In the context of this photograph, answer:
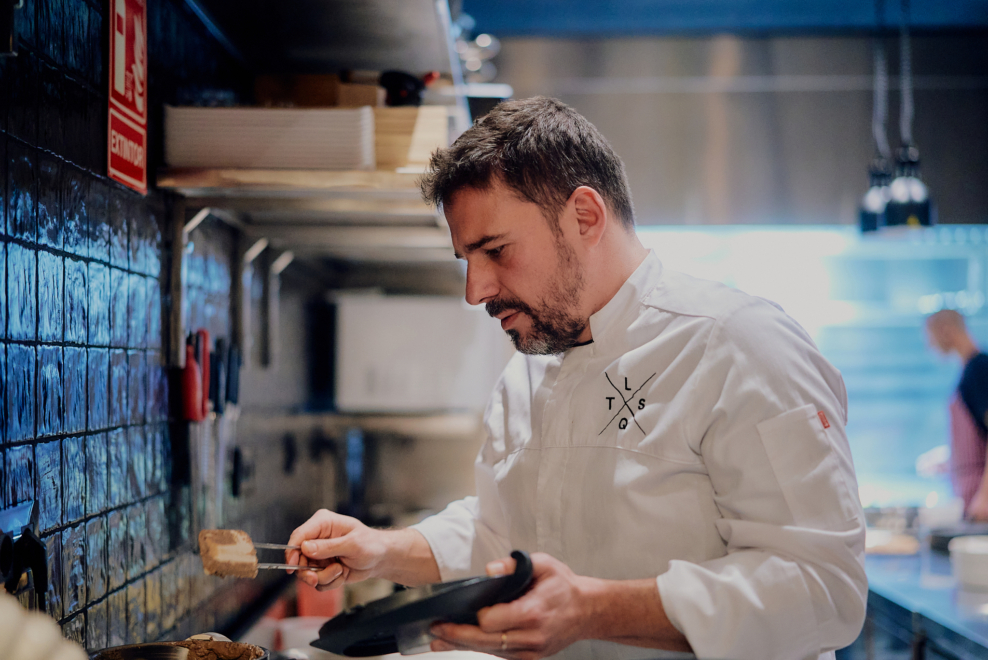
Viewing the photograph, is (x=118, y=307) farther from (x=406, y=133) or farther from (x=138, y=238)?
(x=406, y=133)

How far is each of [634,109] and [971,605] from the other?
2.53 m

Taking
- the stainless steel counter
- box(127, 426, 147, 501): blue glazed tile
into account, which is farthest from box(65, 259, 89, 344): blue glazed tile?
the stainless steel counter

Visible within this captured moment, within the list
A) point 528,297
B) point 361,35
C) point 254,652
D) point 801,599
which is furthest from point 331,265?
point 801,599

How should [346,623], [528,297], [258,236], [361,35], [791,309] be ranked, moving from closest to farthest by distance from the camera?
[346,623], [528,297], [361,35], [258,236], [791,309]

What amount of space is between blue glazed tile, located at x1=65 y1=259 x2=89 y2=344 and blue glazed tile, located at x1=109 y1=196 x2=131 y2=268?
12 centimetres

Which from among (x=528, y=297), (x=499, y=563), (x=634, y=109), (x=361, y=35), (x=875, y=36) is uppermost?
(x=875, y=36)

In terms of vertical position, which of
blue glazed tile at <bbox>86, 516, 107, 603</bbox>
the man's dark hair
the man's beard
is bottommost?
blue glazed tile at <bbox>86, 516, 107, 603</bbox>

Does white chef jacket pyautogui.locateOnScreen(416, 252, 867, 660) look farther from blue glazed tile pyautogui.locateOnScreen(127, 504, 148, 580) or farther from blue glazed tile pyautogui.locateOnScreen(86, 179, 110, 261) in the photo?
blue glazed tile pyautogui.locateOnScreen(86, 179, 110, 261)

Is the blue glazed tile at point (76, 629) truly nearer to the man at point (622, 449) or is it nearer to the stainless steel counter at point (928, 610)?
the man at point (622, 449)

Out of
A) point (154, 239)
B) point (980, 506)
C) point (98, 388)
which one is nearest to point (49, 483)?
point (98, 388)

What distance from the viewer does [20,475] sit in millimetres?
973

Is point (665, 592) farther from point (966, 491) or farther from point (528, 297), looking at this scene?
point (966, 491)

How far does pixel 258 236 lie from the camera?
2076mm

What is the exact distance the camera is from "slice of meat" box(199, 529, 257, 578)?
1082mm
